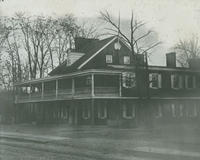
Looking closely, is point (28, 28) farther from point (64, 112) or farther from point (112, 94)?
point (112, 94)

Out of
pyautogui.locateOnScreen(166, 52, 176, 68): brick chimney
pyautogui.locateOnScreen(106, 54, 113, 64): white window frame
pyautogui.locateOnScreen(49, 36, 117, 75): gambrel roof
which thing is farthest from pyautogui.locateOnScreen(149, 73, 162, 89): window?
pyautogui.locateOnScreen(49, 36, 117, 75): gambrel roof

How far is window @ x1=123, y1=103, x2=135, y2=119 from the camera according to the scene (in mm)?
35219

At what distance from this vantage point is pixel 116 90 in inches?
1315

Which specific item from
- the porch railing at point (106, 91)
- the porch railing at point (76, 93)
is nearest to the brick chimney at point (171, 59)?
the porch railing at point (76, 93)

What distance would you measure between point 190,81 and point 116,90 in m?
8.96

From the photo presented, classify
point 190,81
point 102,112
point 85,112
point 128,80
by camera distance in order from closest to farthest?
1. point 128,80
2. point 102,112
3. point 85,112
4. point 190,81

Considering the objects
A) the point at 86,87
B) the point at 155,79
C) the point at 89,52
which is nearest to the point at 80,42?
the point at 89,52

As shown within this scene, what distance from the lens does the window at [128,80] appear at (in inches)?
1346

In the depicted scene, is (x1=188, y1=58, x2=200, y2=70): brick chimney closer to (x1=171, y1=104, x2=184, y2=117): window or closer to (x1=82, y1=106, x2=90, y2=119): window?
(x1=171, y1=104, x2=184, y2=117): window

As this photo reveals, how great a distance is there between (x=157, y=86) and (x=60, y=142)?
19260 millimetres

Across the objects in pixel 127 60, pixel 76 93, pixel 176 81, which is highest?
pixel 127 60

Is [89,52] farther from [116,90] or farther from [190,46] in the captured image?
[190,46]

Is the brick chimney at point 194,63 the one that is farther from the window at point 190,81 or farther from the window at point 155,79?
the window at point 155,79

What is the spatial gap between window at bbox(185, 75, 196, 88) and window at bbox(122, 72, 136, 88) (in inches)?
245
